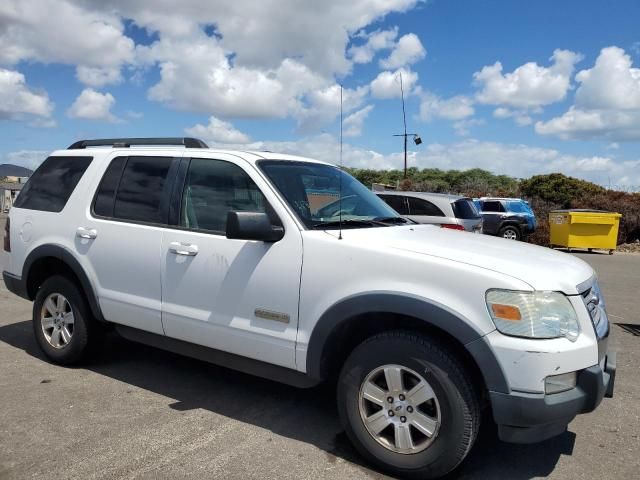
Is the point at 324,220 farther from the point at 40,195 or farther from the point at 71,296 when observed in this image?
the point at 40,195

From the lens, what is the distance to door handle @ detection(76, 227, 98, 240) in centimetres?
443

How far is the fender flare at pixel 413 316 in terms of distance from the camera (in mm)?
2797

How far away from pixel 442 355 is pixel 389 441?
2.05ft

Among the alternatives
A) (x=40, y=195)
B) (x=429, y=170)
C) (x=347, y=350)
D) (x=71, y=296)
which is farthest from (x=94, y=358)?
(x=429, y=170)

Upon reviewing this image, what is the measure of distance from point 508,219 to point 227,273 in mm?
17207

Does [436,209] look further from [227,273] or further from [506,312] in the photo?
[506,312]

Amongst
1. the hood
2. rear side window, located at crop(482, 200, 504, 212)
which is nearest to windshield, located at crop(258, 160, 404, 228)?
the hood

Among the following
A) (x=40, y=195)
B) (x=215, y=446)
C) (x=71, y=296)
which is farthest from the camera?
(x=40, y=195)

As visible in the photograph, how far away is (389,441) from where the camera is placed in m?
3.14

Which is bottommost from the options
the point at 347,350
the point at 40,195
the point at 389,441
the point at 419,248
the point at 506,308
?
the point at 389,441

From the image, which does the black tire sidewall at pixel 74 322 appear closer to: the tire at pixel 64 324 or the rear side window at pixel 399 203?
the tire at pixel 64 324

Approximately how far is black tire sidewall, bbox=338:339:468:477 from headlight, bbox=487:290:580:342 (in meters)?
0.38

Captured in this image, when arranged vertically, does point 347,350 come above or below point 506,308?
below

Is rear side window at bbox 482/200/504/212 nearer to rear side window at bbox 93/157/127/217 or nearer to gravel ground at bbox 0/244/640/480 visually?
gravel ground at bbox 0/244/640/480
